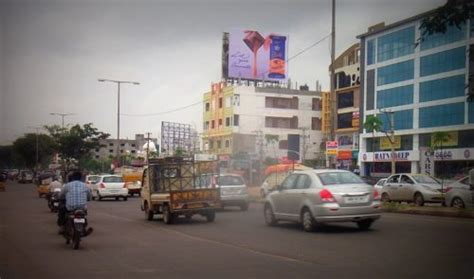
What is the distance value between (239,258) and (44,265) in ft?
11.7

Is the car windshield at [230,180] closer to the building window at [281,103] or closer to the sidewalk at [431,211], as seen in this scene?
the sidewalk at [431,211]

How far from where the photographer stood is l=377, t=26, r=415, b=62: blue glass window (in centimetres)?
2077

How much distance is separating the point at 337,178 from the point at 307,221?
1.36 meters

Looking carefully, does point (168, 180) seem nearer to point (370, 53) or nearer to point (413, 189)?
point (413, 189)

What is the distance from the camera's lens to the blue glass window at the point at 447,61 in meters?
13.1

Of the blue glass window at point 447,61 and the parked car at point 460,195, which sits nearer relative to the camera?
the blue glass window at point 447,61

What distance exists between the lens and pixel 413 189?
86.8 feet

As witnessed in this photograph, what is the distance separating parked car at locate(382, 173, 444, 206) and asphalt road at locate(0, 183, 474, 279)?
8.25 meters

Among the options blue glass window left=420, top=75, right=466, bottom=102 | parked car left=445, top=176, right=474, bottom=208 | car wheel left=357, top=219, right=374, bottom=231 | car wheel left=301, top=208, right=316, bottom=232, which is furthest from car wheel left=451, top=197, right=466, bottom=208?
car wheel left=301, top=208, right=316, bottom=232

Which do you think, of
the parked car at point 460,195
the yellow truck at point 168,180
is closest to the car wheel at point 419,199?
the parked car at point 460,195

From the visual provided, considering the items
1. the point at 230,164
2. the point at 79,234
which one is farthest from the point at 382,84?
the point at 79,234

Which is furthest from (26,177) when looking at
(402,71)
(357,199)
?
(357,199)

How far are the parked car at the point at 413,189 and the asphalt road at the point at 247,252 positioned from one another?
27.1 ft

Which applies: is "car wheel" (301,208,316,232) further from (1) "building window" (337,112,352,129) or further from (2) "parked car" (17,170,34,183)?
(2) "parked car" (17,170,34,183)
